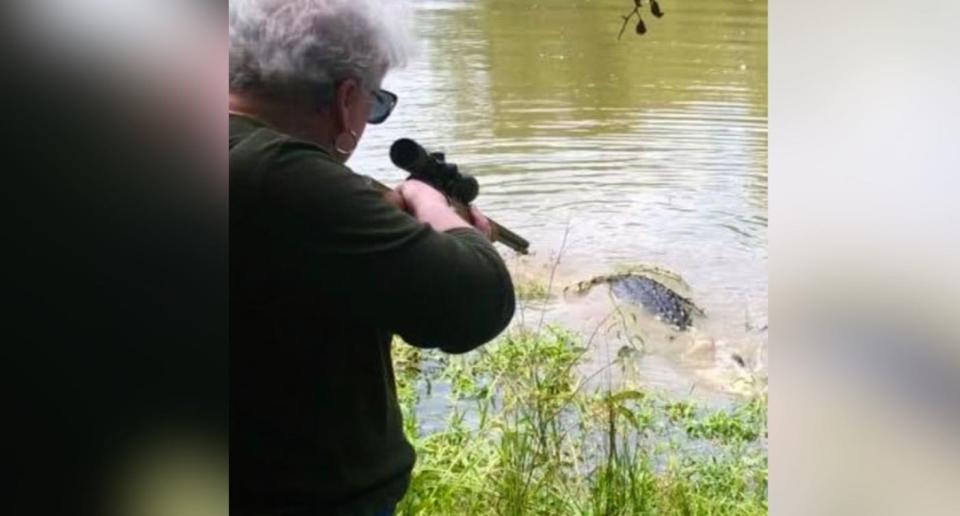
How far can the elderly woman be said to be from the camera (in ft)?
5.30

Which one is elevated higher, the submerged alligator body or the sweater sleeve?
the sweater sleeve

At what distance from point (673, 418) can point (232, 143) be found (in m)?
0.94

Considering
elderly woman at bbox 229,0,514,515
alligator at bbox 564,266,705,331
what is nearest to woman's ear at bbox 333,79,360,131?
elderly woman at bbox 229,0,514,515

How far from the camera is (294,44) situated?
1.63 meters

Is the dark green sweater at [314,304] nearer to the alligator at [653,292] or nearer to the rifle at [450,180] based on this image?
the rifle at [450,180]

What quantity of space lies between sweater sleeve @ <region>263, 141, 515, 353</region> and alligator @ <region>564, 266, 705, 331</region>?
0.24m

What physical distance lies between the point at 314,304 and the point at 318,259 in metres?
0.08

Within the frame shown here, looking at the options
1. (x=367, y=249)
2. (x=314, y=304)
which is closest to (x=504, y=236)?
(x=367, y=249)

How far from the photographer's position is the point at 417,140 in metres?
1.65

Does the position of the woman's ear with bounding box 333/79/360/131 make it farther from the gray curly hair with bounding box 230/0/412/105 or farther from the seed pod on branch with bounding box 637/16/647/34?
the seed pod on branch with bounding box 637/16/647/34

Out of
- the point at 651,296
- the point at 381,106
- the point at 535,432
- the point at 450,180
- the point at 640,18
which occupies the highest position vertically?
the point at 640,18

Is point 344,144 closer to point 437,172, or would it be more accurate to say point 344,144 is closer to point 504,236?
point 437,172

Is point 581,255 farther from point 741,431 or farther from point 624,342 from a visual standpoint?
point 741,431

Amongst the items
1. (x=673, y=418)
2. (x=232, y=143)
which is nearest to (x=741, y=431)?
(x=673, y=418)
